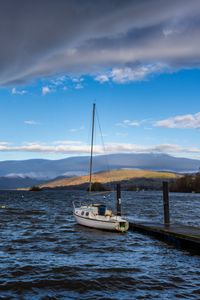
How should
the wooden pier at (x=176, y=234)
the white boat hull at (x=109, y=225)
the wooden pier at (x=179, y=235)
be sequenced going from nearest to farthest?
the wooden pier at (x=179, y=235) → the wooden pier at (x=176, y=234) → the white boat hull at (x=109, y=225)

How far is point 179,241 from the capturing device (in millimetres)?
35094

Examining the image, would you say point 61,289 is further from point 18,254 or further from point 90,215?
point 90,215

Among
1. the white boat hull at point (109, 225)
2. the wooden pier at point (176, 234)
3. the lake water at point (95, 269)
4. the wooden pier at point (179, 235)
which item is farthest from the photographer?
the white boat hull at point (109, 225)

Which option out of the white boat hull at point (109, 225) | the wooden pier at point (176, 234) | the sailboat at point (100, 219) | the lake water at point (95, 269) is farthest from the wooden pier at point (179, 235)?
the sailboat at point (100, 219)

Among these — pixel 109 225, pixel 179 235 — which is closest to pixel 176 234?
pixel 179 235

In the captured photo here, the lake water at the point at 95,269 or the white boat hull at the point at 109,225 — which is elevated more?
the white boat hull at the point at 109,225

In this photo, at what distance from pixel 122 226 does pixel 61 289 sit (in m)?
23.8

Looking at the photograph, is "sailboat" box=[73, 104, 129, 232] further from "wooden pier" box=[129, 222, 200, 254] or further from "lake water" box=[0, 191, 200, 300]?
"lake water" box=[0, 191, 200, 300]

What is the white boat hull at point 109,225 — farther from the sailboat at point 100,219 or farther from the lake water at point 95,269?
the lake water at point 95,269

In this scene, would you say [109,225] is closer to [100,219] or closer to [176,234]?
[100,219]

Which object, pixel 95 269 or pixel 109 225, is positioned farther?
pixel 109 225

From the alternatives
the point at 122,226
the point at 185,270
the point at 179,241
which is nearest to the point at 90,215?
the point at 122,226

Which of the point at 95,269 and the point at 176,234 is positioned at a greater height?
the point at 176,234

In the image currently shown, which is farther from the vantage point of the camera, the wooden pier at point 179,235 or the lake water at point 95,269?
the wooden pier at point 179,235
